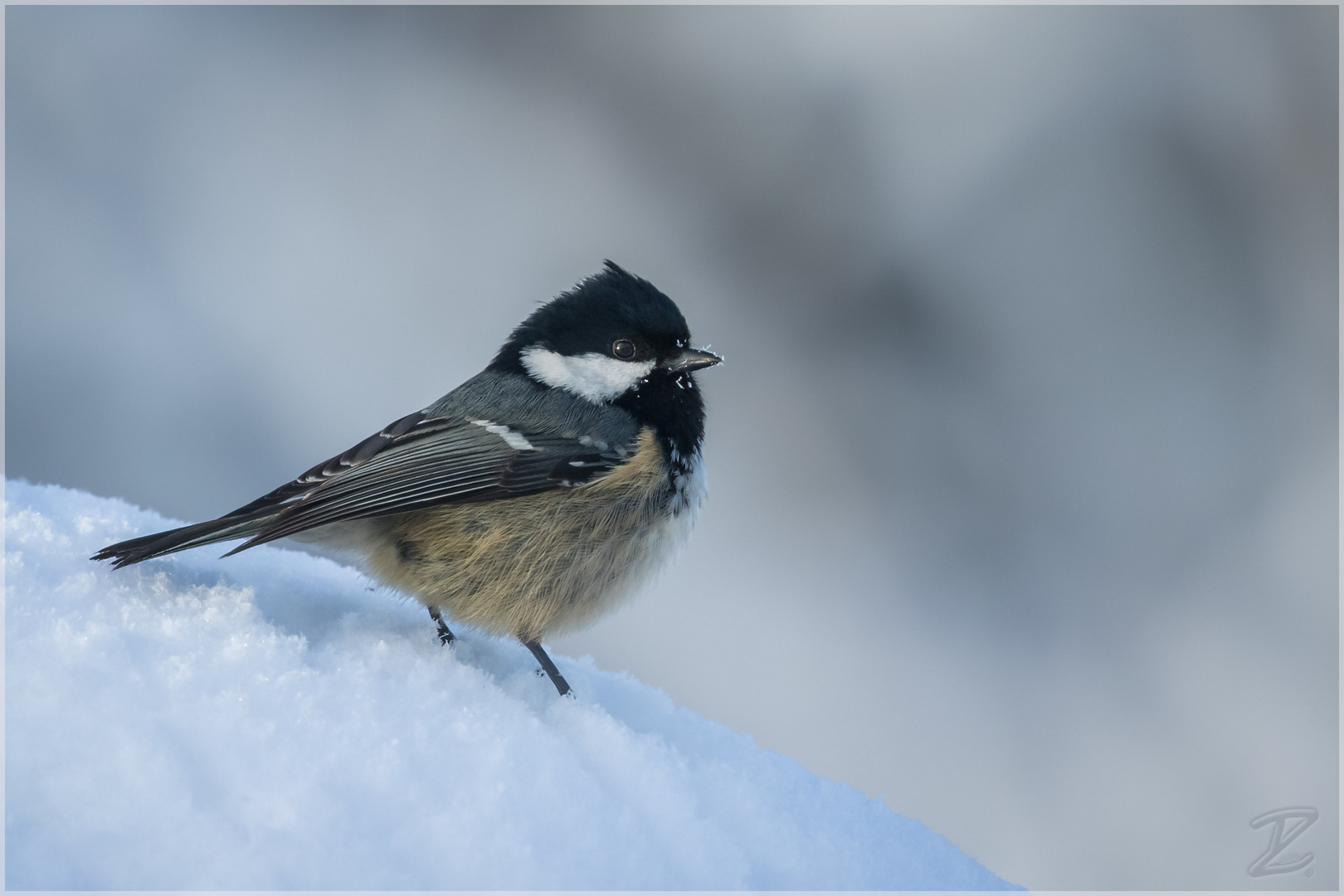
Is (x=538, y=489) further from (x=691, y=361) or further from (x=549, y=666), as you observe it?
(x=691, y=361)

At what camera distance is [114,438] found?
3.63 metres

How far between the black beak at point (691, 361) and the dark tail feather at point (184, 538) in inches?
36.1

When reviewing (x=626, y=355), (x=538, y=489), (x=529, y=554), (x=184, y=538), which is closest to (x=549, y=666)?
(x=529, y=554)

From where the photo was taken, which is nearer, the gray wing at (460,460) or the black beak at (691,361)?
the gray wing at (460,460)

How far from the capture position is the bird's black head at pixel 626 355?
2.05 metres

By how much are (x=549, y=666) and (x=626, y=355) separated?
30.1 inches

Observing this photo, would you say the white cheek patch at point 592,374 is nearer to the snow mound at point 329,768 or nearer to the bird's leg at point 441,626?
the bird's leg at point 441,626

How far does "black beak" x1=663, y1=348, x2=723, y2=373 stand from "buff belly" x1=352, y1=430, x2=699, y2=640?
301 mm

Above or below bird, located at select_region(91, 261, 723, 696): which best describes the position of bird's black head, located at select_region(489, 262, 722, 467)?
above

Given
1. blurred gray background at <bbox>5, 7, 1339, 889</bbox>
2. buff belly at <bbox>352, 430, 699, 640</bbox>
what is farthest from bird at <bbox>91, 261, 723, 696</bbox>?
blurred gray background at <bbox>5, 7, 1339, 889</bbox>

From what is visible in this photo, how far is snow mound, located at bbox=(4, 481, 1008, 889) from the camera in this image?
895mm

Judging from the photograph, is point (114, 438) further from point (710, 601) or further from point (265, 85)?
point (710, 601)

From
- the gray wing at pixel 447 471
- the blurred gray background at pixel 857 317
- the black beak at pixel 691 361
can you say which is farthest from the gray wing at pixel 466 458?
the blurred gray background at pixel 857 317

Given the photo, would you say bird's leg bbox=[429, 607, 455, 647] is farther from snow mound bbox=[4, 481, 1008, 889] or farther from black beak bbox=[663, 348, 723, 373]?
black beak bbox=[663, 348, 723, 373]
